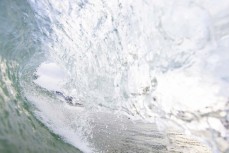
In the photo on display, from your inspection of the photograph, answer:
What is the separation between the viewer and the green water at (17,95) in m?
2.17

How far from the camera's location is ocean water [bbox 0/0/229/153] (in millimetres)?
1603

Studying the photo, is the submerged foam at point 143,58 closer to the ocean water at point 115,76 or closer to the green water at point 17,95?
the ocean water at point 115,76

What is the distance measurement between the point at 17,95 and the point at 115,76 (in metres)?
0.73

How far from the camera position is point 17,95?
8.15ft

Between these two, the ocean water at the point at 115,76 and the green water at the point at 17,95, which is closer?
the ocean water at the point at 115,76

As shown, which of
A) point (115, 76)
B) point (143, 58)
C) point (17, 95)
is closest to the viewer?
point (143, 58)

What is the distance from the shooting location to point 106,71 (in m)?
2.31

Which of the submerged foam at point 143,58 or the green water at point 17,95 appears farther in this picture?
the green water at point 17,95

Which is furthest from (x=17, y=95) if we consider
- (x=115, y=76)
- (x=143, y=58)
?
(x=143, y=58)

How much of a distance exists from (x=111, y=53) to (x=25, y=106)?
70 centimetres

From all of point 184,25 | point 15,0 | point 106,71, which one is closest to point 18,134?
point 106,71

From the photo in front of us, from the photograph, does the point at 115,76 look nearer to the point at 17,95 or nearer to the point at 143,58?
the point at 143,58

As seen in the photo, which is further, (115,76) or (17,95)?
(17,95)

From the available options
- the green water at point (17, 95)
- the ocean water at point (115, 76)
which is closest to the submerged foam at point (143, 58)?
the ocean water at point (115, 76)
